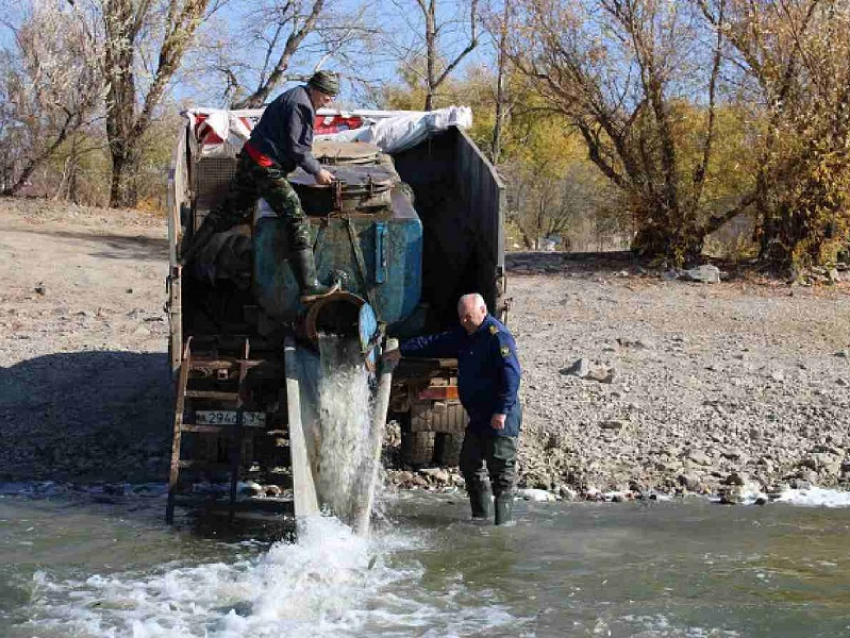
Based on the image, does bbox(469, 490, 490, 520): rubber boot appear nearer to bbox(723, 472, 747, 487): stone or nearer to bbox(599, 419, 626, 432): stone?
bbox(723, 472, 747, 487): stone

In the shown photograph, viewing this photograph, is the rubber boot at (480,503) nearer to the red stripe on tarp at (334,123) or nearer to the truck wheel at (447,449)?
the truck wheel at (447,449)

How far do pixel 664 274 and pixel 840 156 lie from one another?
3034mm

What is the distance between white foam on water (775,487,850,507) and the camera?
9.62 meters

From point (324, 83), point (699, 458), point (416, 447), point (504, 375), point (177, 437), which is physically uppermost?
point (324, 83)

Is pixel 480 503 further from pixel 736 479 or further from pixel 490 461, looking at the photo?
pixel 736 479

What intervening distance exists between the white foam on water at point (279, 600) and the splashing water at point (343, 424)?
37cm

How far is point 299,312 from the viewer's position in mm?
9242

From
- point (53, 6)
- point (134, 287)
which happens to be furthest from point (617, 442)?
point (53, 6)

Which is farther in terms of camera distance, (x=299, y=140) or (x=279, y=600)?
(x=299, y=140)

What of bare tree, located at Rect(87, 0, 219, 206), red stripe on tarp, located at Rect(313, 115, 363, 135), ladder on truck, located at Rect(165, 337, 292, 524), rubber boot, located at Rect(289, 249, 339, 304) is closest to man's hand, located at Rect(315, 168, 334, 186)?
rubber boot, located at Rect(289, 249, 339, 304)

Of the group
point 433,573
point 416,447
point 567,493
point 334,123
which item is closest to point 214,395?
point 416,447

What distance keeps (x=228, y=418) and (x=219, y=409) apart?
19cm

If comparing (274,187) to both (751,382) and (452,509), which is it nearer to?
(452,509)

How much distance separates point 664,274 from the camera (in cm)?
2005
